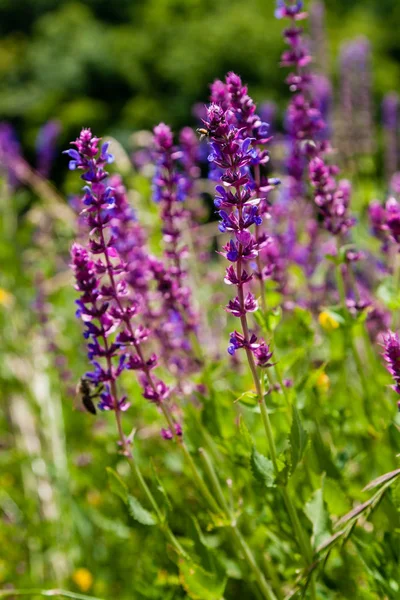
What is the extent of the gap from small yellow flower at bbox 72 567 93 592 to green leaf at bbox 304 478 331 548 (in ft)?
4.36

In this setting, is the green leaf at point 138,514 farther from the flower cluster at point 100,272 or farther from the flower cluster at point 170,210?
the flower cluster at point 170,210

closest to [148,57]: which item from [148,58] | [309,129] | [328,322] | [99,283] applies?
[148,58]

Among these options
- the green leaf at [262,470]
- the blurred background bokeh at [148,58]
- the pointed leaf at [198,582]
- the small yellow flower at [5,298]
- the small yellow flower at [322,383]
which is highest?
the blurred background bokeh at [148,58]

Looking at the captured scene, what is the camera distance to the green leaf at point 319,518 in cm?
152

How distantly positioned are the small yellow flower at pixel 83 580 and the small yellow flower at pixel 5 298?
1766 mm

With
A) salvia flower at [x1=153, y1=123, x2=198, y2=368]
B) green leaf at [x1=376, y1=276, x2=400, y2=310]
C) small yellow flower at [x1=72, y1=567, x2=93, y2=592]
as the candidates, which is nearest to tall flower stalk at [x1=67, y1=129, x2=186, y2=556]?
salvia flower at [x1=153, y1=123, x2=198, y2=368]

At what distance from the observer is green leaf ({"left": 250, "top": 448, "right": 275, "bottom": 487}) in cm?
138

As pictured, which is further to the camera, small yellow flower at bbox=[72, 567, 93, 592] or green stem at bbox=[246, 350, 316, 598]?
small yellow flower at bbox=[72, 567, 93, 592]

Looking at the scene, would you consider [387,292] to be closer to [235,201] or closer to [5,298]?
[235,201]

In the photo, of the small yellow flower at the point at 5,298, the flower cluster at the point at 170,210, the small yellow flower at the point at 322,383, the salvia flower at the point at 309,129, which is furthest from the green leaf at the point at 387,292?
the small yellow flower at the point at 5,298

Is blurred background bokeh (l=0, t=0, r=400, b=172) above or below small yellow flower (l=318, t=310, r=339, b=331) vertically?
above

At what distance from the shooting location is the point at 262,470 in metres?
1.40

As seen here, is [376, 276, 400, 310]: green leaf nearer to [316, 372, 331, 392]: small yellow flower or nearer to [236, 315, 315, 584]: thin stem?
[316, 372, 331, 392]: small yellow flower

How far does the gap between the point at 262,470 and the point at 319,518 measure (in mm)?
227
